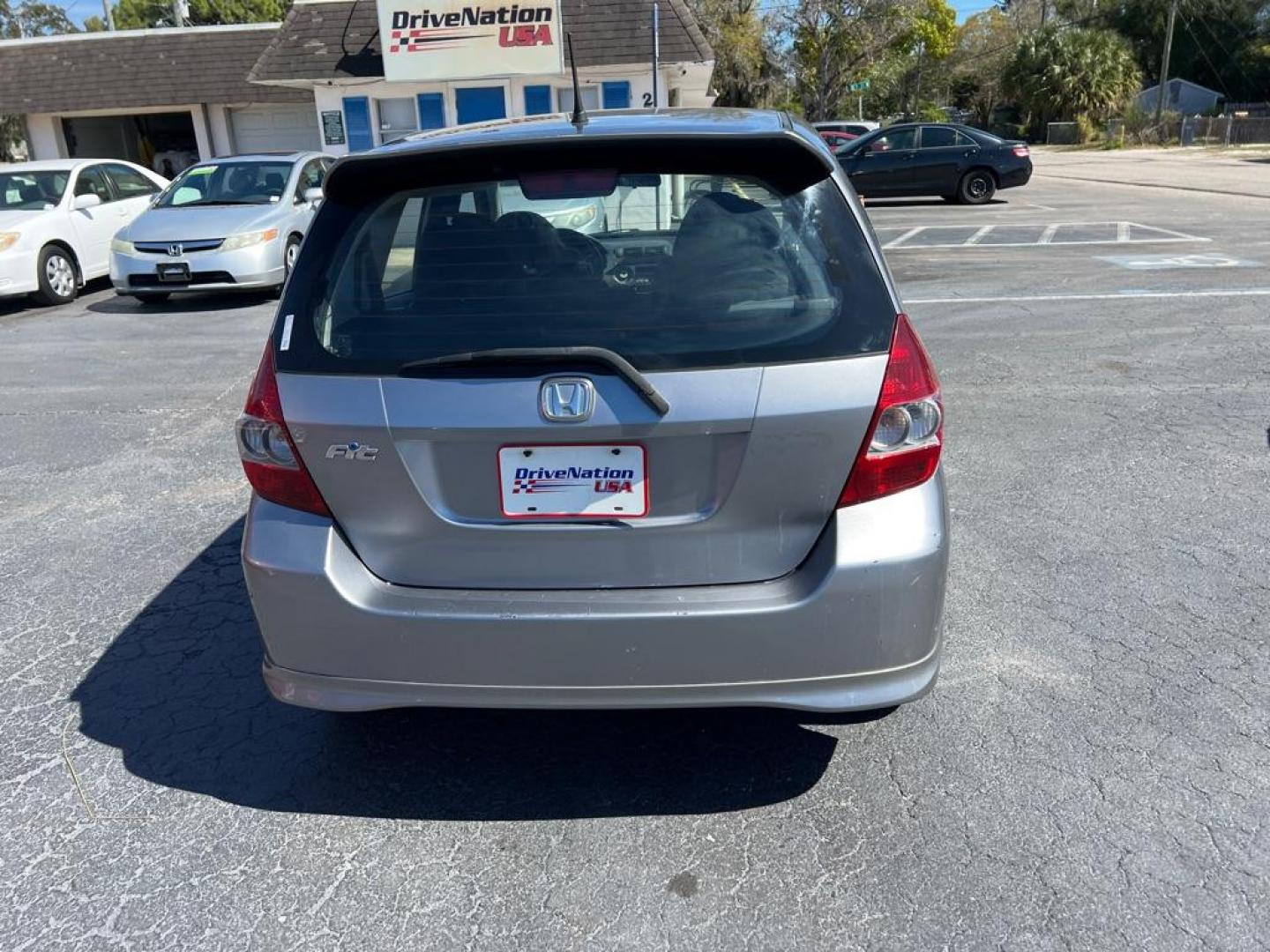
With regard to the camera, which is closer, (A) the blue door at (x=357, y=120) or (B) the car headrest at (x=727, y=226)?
(B) the car headrest at (x=727, y=226)

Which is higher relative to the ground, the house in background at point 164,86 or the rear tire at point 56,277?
the house in background at point 164,86

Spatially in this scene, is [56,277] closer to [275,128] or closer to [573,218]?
[573,218]

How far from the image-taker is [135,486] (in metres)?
5.32

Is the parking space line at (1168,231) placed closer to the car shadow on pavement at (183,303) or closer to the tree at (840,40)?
the car shadow on pavement at (183,303)

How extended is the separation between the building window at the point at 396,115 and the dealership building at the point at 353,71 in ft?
0.10

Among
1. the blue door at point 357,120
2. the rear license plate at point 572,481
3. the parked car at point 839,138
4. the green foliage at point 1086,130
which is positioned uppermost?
the rear license plate at point 572,481

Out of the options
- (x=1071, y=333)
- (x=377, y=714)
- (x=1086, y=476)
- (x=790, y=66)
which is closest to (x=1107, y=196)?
(x=1071, y=333)

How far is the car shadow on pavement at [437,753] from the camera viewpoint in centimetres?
281

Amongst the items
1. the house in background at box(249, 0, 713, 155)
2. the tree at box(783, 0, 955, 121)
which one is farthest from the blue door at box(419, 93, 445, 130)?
the tree at box(783, 0, 955, 121)

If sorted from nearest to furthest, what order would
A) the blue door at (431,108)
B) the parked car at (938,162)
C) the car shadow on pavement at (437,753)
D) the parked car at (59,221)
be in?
the car shadow on pavement at (437,753) → the parked car at (59,221) → the parked car at (938,162) → the blue door at (431,108)

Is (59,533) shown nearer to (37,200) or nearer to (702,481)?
(702,481)

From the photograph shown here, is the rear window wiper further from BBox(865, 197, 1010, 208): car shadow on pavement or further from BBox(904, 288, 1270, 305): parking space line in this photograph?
BBox(865, 197, 1010, 208): car shadow on pavement

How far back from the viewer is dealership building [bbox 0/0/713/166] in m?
19.8

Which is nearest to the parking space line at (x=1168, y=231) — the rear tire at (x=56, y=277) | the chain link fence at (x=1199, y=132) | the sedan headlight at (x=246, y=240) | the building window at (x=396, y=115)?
the sedan headlight at (x=246, y=240)
